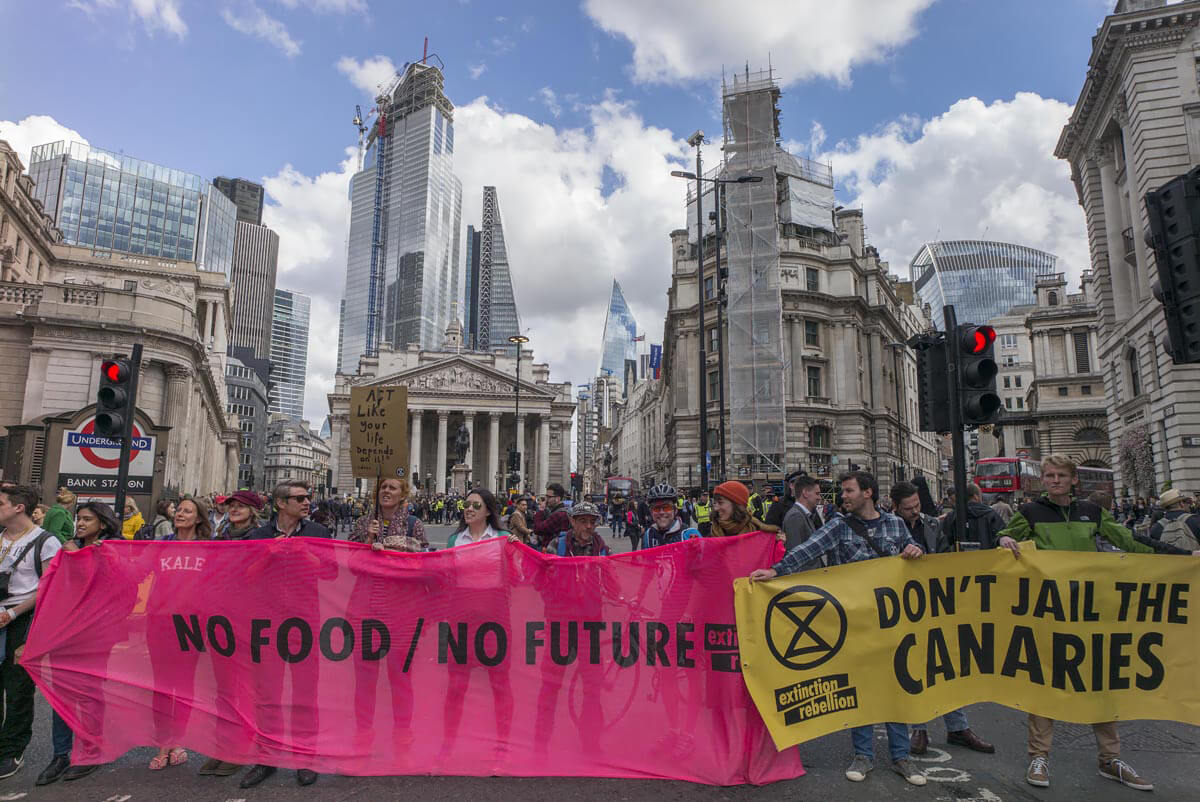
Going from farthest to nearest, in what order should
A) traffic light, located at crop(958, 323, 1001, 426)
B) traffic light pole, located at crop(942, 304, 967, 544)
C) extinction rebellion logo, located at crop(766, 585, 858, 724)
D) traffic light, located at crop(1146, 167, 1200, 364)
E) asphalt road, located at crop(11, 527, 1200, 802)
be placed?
1. traffic light, located at crop(958, 323, 1001, 426)
2. traffic light pole, located at crop(942, 304, 967, 544)
3. traffic light, located at crop(1146, 167, 1200, 364)
4. extinction rebellion logo, located at crop(766, 585, 858, 724)
5. asphalt road, located at crop(11, 527, 1200, 802)

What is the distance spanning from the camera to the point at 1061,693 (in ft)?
14.8

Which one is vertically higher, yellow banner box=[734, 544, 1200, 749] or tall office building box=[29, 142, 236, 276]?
tall office building box=[29, 142, 236, 276]

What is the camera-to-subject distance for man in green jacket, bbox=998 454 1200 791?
4504mm

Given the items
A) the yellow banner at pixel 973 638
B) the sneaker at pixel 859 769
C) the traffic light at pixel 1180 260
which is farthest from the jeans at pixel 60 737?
the traffic light at pixel 1180 260

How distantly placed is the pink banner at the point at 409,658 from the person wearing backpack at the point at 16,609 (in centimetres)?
13

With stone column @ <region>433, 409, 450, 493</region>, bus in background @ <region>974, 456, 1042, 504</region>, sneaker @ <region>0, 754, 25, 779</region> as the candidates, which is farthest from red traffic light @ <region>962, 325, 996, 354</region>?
stone column @ <region>433, 409, 450, 493</region>

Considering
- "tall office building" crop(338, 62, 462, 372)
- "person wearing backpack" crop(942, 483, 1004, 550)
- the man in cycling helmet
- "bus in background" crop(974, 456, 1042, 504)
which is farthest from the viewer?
"tall office building" crop(338, 62, 462, 372)

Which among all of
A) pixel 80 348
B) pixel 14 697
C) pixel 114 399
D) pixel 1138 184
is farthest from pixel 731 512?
pixel 1138 184

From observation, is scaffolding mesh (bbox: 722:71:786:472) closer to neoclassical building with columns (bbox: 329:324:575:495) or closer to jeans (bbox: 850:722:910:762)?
jeans (bbox: 850:722:910:762)

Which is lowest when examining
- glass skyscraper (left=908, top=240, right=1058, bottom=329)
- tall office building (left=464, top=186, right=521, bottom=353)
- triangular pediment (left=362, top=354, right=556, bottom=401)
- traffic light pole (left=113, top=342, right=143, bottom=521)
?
traffic light pole (left=113, top=342, right=143, bottom=521)

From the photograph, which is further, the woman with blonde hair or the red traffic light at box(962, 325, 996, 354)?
the woman with blonde hair

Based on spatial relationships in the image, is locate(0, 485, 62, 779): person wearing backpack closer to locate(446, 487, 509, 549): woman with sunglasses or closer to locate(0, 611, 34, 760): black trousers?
locate(0, 611, 34, 760): black trousers

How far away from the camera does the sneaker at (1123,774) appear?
4.23 m

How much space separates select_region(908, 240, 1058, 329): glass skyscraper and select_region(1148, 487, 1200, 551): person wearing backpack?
11084 centimetres
